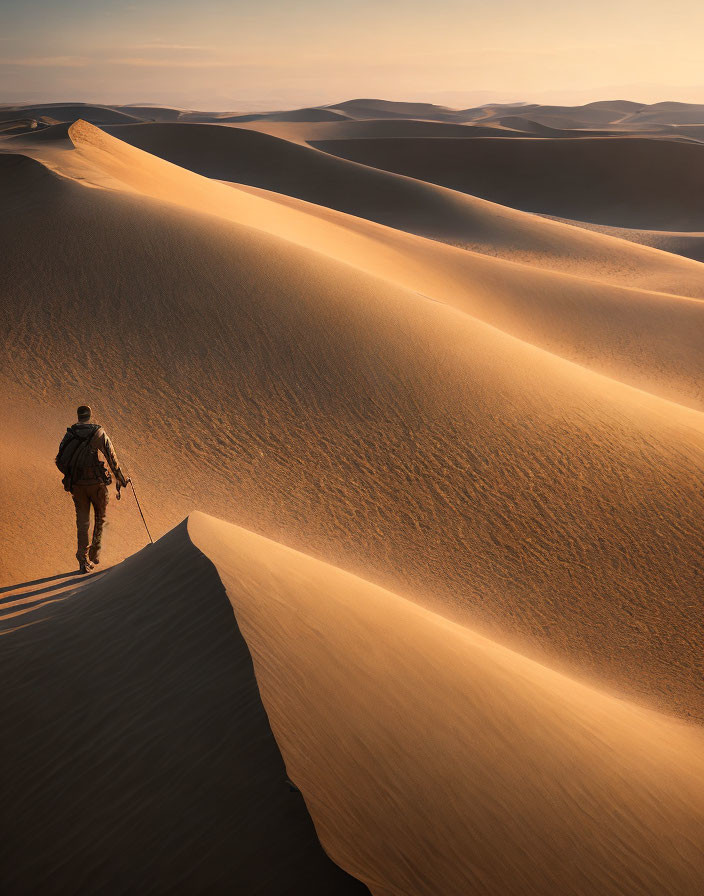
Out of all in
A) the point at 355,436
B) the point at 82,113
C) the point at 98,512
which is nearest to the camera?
the point at 98,512

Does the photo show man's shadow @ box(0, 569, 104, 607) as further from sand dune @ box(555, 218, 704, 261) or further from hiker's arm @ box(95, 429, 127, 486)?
sand dune @ box(555, 218, 704, 261)

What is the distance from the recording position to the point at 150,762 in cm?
332

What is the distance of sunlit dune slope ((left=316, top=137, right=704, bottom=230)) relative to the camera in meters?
49.3

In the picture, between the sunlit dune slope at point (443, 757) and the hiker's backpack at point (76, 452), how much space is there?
1345mm

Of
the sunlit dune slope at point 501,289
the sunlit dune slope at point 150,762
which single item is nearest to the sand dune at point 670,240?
the sunlit dune slope at point 501,289

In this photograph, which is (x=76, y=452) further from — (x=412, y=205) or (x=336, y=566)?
(x=412, y=205)

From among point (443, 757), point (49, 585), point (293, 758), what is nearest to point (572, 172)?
point (49, 585)

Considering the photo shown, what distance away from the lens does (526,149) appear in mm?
56125

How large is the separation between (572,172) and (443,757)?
58.0 meters

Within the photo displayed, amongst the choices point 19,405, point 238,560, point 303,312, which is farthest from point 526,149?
point 238,560

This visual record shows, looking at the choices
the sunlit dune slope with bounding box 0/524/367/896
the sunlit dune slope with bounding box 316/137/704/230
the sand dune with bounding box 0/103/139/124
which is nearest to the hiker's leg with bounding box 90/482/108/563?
the sunlit dune slope with bounding box 0/524/367/896

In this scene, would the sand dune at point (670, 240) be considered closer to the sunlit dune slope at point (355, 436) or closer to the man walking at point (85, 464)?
the sunlit dune slope at point (355, 436)

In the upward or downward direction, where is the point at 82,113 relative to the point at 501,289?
upward

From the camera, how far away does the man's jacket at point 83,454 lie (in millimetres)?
5934
